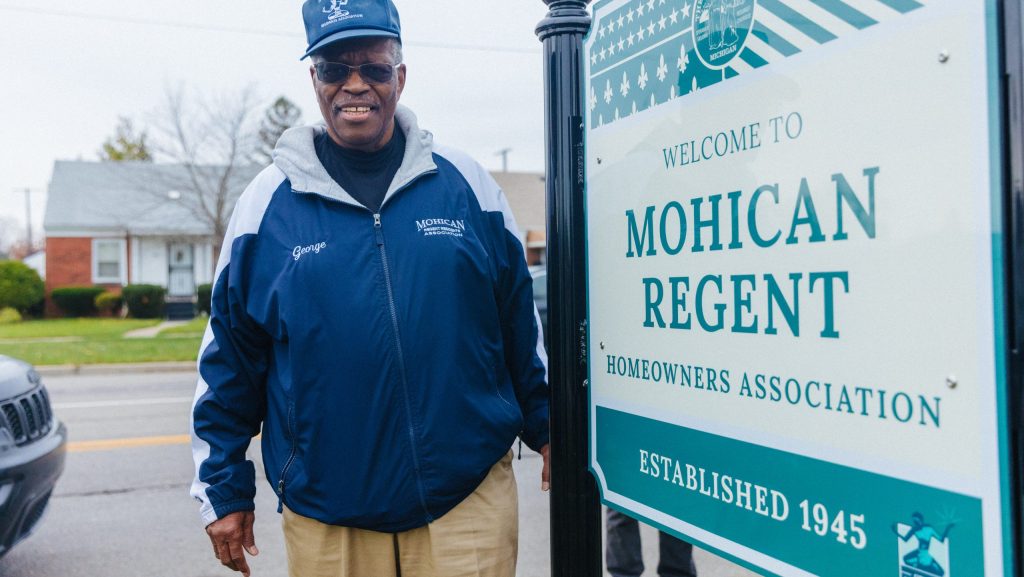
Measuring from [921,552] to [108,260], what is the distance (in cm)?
3056

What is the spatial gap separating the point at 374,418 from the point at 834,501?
1.00 meters

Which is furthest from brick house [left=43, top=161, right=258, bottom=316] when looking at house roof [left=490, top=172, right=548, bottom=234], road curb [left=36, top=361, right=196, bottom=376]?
road curb [left=36, top=361, right=196, bottom=376]

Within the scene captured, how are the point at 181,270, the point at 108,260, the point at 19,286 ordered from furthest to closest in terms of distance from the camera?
the point at 181,270 → the point at 108,260 → the point at 19,286

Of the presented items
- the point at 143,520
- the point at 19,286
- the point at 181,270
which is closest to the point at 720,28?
the point at 143,520

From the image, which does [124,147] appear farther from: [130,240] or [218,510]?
[218,510]

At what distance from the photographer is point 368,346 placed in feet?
5.95

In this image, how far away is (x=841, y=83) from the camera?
116 cm

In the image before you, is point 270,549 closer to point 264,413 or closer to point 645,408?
point 264,413

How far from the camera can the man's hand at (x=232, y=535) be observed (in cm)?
197

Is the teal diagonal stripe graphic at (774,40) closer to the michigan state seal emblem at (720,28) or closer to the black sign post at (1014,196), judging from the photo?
the michigan state seal emblem at (720,28)

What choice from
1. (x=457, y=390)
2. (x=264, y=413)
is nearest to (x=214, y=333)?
(x=264, y=413)

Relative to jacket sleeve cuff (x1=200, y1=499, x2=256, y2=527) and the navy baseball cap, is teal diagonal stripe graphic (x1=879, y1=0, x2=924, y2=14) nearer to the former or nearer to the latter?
the navy baseball cap

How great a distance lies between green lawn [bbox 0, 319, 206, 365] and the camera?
1248cm

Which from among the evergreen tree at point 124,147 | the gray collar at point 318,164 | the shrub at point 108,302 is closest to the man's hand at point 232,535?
the gray collar at point 318,164
